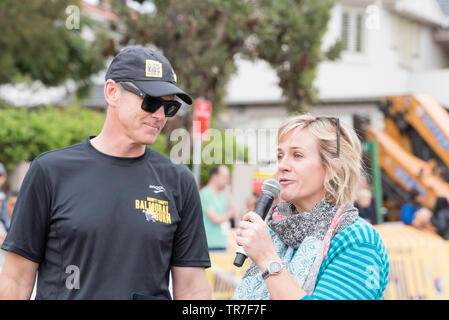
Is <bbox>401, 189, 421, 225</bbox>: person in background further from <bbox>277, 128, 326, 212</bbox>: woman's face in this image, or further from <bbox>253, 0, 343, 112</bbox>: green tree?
<bbox>277, 128, 326, 212</bbox>: woman's face

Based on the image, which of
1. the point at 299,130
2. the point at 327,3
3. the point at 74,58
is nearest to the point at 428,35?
the point at 327,3

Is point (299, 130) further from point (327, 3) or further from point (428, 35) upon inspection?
point (428, 35)

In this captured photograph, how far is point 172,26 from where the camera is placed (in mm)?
14289

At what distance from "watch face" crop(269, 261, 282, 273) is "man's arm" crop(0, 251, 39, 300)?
1019mm

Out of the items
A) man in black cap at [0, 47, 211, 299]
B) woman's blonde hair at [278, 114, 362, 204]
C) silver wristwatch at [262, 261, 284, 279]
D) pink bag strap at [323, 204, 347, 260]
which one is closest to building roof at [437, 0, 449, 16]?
woman's blonde hair at [278, 114, 362, 204]

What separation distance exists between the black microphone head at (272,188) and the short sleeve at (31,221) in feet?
3.04

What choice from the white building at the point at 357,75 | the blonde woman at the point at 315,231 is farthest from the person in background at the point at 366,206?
the white building at the point at 357,75

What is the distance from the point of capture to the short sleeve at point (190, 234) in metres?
2.91

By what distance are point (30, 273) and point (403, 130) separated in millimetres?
13572

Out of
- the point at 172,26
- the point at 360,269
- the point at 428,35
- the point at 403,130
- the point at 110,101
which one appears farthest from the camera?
the point at 428,35

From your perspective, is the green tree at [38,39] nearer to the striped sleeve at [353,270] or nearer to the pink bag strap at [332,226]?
the pink bag strap at [332,226]

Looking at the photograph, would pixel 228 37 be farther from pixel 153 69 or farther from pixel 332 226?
pixel 332 226

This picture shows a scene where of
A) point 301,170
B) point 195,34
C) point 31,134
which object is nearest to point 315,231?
point 301,170

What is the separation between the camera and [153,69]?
2.86 metres
